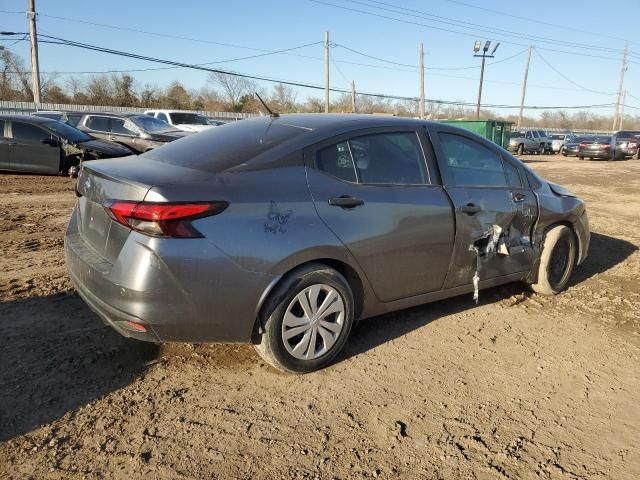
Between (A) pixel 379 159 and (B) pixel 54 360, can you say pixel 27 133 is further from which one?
(A) pixel 379 159

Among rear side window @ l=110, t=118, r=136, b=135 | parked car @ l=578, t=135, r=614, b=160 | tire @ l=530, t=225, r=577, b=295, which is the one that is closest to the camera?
tire @ l=530, t=225, r=577, b=295

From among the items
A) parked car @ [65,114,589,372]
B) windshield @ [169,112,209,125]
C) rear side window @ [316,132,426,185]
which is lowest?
parked car @ [65,114,589,372]

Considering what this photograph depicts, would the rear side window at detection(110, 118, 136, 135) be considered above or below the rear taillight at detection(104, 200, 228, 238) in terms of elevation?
above

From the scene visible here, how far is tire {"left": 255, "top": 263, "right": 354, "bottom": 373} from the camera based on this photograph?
2930mm

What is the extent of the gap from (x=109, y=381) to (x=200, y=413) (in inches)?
25.2

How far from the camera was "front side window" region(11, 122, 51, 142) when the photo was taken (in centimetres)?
1112

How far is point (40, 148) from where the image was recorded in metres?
11.2

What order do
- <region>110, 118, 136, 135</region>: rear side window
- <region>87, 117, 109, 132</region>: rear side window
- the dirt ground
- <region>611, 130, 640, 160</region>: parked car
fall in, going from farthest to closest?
<region>611, 130, 640, 160</region>: parked car < <region>87, 117, 109, 132</region>: rear side window < <region>110, 118, 136, 135</region>: rear side window < the dirt ground

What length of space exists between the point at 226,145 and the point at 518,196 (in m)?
2.52

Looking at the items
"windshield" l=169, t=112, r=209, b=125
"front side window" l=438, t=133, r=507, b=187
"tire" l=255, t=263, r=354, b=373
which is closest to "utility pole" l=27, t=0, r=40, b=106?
"windshield" l=169, t=112, r=209, b=125

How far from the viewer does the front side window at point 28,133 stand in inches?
438

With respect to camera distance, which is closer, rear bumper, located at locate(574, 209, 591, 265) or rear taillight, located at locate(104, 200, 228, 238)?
rear taillight, located at locate(104, 200, 228, 238)

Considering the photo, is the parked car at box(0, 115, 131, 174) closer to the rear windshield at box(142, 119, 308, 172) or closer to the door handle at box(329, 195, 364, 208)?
the rear windshield at box(142, 119, 308, 172)

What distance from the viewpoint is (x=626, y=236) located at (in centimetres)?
746
